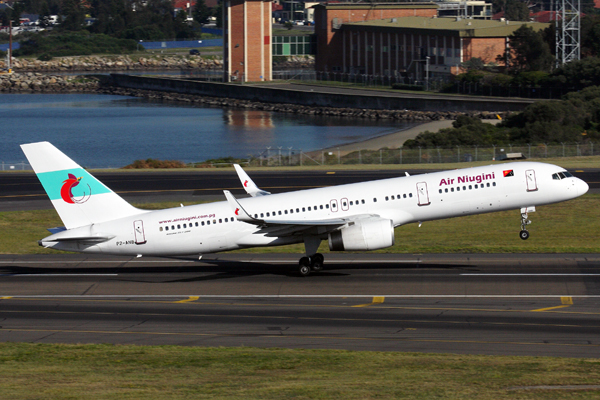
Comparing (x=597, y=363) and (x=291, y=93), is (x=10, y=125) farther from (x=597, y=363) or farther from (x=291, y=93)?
(x=597, y=363)

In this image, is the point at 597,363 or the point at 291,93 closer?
the point at 597,363

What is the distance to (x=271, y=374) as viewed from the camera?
72.4ft

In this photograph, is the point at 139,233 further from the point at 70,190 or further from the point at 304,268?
the point at 304,268

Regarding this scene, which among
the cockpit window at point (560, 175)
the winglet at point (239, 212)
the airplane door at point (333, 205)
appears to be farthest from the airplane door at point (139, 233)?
the cockpit window at point (560, 175)

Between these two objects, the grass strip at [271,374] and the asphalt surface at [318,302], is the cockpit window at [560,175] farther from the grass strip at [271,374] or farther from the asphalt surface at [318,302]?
the grass strip at [271,374]

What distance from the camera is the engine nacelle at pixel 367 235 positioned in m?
34.5

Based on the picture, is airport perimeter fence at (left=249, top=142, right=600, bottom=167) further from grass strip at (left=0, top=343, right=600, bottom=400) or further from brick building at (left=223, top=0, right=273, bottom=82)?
brick building at (left=223, top=0, right=273, bottom=82)

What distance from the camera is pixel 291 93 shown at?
176m

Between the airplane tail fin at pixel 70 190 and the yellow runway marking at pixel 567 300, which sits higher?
the airplane tail fin at pixel 70 190

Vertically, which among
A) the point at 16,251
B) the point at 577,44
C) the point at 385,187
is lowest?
the point at 16,251

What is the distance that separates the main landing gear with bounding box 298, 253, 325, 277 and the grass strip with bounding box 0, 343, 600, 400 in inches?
467

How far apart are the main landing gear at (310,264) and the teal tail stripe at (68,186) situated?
32.6ft

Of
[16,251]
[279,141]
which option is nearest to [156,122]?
[279,141]

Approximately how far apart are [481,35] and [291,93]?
42986mm
